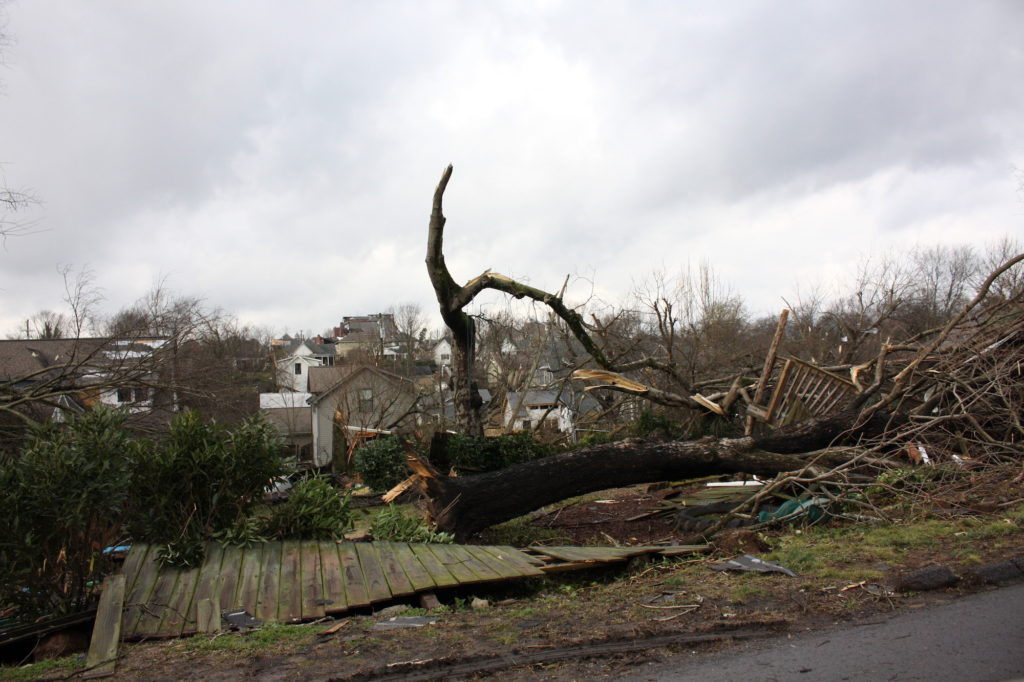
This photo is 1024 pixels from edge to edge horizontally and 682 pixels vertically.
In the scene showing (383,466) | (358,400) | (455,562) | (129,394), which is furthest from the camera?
(358,400)

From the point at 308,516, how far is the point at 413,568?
1.28m

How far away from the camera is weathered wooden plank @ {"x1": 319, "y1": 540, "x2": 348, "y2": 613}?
205 inches

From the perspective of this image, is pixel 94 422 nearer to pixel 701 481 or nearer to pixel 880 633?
pixel 880 633

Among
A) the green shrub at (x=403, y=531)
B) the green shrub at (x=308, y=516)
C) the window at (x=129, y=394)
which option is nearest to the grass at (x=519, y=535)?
the green shrub at (x=403, y=531)

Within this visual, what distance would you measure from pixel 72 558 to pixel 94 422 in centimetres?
103

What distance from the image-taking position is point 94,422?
559cm

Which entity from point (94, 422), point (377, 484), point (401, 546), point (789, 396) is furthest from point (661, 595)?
point (377, 484)

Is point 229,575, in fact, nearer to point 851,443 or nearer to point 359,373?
point 851,443

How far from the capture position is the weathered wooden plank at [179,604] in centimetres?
484

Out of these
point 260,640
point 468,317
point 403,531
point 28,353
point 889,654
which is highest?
point 28,353

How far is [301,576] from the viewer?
571cm

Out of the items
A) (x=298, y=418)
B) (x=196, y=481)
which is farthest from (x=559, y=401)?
(x=298, y=418)

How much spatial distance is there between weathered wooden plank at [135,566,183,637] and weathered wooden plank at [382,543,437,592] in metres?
1.78

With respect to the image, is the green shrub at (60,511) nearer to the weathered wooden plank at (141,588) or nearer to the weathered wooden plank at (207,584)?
the weathered wooden plank at (141,588)
